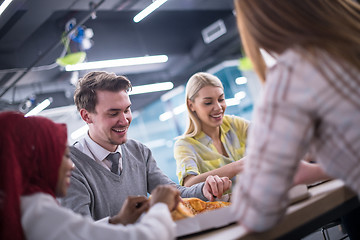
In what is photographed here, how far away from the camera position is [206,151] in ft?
8.74

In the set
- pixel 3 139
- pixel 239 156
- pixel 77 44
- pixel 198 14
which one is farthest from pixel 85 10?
pixel 3 139

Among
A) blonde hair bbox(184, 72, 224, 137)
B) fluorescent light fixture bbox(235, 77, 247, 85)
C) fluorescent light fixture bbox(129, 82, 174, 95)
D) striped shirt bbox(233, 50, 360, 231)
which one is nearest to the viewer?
striped shirt bbox(233, 50, 360, 231)

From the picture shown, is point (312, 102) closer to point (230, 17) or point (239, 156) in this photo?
point (239, 156)

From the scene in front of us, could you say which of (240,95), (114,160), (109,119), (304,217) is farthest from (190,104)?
(240,95)

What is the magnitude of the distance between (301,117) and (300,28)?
260mm

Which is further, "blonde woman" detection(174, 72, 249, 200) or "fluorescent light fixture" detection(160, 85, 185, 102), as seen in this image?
"fluorescent light fixture" detection(160, 85, 185, 102)

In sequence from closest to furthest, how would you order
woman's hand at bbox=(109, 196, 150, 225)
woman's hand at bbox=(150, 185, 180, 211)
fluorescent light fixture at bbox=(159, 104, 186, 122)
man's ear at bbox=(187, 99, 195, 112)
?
woman's hand at bbox=(150, 185, 180, 211) < woman's hand at bbox=(109, 196, 150, 225) < man's ear at bbox=(187, 99, 195, 112) < fluorescent light fixture at bbox=(159, 104, 186, 122)

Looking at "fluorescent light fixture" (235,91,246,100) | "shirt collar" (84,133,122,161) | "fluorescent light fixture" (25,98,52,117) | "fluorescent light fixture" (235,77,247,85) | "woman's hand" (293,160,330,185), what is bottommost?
"woman's hand" (293,160,330,185)

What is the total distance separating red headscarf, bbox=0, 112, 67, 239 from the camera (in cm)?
104

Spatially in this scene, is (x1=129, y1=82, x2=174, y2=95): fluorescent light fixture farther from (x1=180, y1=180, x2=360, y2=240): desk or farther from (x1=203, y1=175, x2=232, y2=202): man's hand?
(x1=180, y1=180, x2=360, y2=240): desk

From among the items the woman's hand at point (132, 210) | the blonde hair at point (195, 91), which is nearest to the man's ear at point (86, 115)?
the blonde hair at point (195, 91)

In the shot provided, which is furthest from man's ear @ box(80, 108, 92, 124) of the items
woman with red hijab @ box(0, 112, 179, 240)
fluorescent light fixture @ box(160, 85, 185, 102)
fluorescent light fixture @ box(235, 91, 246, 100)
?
fluorescent light fixture @ box(160, 85, 185, 102)

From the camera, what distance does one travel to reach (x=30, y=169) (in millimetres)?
1124

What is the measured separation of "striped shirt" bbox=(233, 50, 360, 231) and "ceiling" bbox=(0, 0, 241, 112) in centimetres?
476
